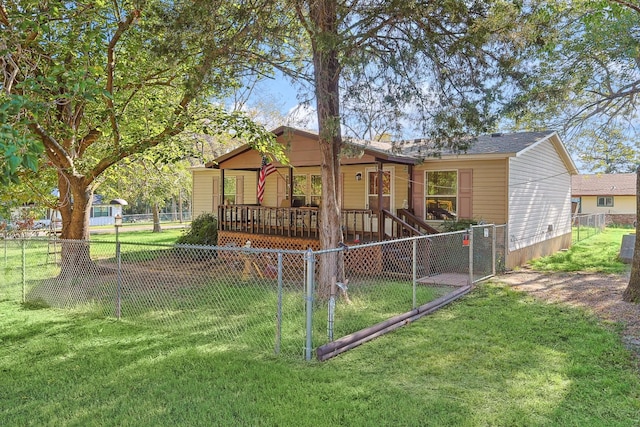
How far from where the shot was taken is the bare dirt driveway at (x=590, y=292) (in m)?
6.58

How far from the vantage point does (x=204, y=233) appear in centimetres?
1562

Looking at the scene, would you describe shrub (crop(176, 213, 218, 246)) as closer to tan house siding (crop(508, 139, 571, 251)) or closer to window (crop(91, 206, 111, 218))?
tan house siding (crop(508, 139, 571, 251))

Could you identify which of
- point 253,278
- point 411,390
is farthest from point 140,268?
point 411,390

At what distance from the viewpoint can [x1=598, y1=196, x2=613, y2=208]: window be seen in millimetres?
33656

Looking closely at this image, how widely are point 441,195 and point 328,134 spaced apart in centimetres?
605

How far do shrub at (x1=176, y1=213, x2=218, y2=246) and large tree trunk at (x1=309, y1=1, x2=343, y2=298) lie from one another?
8.19 meters

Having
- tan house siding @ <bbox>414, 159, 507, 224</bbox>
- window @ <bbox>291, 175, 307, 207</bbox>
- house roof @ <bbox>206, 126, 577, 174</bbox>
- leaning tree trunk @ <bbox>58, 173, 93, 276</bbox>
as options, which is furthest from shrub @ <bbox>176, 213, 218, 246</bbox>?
tan house siding @ <bbox>414, 159, 507, 224</bbox>

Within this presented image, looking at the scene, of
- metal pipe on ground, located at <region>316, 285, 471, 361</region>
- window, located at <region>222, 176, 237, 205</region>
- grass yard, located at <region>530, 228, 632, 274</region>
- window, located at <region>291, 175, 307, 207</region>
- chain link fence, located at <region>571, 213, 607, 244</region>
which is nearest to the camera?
metal pipe on ground, located at <region>316, 285, 471, 361</region>

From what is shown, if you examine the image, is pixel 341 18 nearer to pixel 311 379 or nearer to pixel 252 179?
pixel 311 379

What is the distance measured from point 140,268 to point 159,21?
6.30m

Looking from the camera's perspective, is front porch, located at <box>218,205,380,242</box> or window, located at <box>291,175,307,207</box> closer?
front porch, located at <box>218,205,380,242</box>

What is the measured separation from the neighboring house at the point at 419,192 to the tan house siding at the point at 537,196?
30mm

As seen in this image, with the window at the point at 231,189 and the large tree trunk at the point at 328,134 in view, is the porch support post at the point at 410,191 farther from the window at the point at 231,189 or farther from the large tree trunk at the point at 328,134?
the window at the point at 231,189

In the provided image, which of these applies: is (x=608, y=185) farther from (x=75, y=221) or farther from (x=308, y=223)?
(x=75, y=221)
